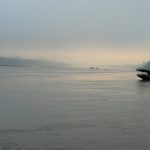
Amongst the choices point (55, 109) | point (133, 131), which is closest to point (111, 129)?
point (133, 131)

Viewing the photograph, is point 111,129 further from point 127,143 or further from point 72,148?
point 72,148

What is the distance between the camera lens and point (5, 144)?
1642cm

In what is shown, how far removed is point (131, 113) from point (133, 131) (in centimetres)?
759

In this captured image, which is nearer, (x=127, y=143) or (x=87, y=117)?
(x=127, y=143)

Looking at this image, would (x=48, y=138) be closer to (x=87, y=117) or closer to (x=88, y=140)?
(x=88, y=140)

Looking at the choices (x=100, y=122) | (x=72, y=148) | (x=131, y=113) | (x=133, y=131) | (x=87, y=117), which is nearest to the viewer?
(x=72, y=148)

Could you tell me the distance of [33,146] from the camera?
1620 centimetres

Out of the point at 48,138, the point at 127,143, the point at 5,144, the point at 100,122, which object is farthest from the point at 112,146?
the point at 100,122

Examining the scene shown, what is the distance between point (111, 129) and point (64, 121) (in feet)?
11.3

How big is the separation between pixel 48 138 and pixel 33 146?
170 centimetres

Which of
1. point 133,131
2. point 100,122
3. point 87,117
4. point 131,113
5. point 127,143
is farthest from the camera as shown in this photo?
point 131,113

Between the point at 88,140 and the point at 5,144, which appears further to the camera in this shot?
the point at 88,140

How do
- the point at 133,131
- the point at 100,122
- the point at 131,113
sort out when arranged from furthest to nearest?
the point at 131,113
the point at 100,122
the point at 133,131

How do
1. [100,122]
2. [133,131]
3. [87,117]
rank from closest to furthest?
[133,131] → [100,122] → [87,117]
